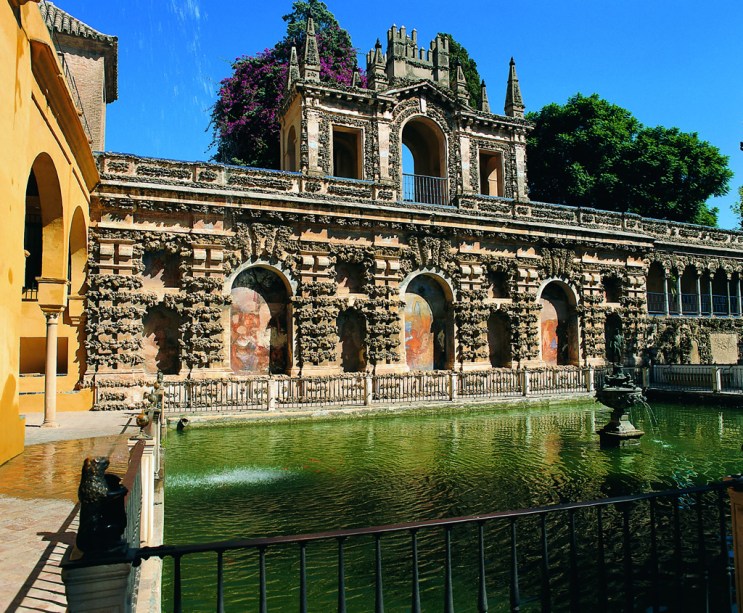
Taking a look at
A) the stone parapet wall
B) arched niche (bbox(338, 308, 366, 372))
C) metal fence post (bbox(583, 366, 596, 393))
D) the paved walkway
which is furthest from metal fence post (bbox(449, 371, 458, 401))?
the paved walkway

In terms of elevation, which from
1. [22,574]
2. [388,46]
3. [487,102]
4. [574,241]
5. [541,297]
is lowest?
[22,574]

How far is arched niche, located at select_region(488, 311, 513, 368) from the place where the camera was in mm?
26062

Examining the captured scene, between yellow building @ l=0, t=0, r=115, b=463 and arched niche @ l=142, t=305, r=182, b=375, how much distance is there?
83.4 inches

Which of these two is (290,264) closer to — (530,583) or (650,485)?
(650,485)

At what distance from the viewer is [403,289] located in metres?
24.0

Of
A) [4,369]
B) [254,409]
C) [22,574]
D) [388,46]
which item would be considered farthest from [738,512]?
[388,46]

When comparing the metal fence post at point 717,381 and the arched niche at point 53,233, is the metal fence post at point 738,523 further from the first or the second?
the metal fence post at point 717,381

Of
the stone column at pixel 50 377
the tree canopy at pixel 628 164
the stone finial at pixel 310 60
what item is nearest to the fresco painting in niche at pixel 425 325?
the stone finial at pixel 310 60

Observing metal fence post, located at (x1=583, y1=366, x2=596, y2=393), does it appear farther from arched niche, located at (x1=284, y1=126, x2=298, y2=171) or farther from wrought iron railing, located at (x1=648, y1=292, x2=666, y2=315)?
arched niche, located at (x1=284, y1=126, x2=298, y2=171)

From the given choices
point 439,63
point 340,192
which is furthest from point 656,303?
point 340,192

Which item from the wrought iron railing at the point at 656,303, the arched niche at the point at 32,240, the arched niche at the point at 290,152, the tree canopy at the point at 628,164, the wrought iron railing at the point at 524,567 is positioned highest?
the tree canopy at the point at 628,164

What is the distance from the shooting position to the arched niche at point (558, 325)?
27391 millimetres

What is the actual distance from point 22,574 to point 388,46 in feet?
88.2

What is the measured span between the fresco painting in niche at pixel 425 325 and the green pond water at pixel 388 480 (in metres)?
6.58
